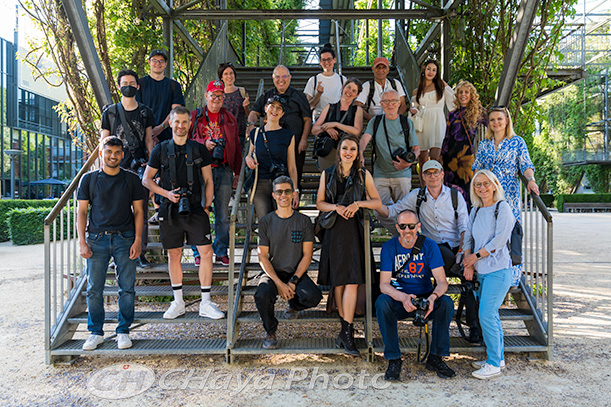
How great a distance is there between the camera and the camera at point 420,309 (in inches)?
133

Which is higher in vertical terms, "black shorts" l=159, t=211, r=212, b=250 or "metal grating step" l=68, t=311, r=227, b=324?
"black shorts" l=159, t=211, r=212, b=250

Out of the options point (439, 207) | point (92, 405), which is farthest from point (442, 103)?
point (92, 405)

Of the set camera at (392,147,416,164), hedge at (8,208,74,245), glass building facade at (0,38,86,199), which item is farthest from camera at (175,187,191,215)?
glass building facade at (0,38,86,199)

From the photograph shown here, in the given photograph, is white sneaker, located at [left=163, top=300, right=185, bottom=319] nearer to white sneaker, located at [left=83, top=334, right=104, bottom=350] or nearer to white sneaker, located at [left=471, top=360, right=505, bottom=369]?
white sneaker, located at [left=83, top=334, right=104, bottom=350]

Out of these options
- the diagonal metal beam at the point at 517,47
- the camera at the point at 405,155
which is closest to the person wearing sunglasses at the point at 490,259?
the camera at the point at 405,155

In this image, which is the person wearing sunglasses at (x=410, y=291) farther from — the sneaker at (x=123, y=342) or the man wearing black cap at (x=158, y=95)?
the man wearing black cap at (x=158, y=95)

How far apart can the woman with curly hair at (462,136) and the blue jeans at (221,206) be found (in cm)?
233

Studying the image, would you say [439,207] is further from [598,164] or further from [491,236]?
[598,164]

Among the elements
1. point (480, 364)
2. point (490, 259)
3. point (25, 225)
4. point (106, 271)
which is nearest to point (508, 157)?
point (490, 259)

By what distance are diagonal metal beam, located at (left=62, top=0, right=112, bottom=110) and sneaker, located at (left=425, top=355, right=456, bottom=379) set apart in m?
4.32

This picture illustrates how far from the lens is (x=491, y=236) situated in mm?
3557

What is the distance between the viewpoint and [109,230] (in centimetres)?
369

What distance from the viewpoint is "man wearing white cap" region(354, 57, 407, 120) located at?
4.98 m

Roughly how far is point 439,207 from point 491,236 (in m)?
0.55
